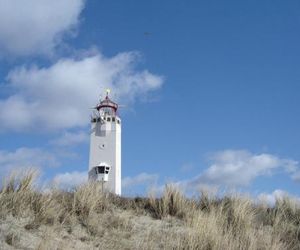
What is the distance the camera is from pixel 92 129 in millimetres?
59031

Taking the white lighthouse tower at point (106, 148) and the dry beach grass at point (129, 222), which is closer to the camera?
the dry beach grass at point (129, 222)

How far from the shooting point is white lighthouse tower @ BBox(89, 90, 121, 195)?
2143 inches

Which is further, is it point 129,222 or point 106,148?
point 106,148

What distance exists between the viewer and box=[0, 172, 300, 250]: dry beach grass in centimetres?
839

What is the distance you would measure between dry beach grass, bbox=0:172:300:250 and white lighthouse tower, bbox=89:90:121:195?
42595 mm

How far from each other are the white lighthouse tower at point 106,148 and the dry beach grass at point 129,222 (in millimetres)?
42595

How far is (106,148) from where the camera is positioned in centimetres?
5644

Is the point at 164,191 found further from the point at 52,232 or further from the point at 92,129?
the point at 92,129

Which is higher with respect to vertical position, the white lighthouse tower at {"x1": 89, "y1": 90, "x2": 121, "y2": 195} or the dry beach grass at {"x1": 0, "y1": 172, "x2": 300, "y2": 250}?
the white lighthouse tower at {"x1": 89, "y1": 90, "x2": 121, "y2": 195}

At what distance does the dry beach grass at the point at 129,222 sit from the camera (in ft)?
27.5

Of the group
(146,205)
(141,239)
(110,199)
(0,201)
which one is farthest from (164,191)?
(0,201)

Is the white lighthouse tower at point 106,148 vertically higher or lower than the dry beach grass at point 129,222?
higher

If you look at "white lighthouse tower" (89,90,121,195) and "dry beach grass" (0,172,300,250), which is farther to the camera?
"white lighthouse tower" (89,90,121,195)

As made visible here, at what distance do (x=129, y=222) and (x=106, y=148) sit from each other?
1851 inches
